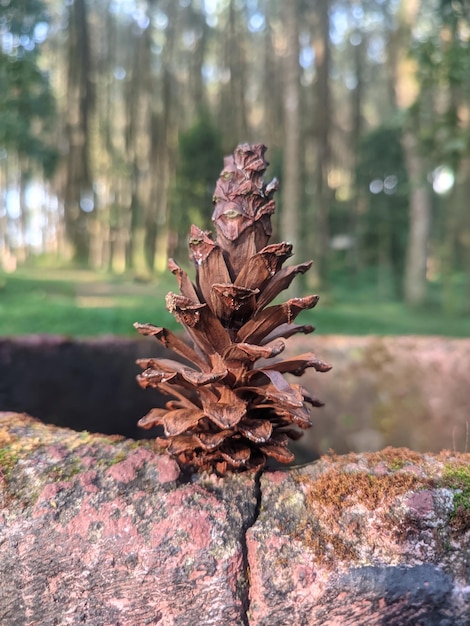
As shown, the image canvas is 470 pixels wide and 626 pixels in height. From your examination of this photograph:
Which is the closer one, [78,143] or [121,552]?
[121,552]

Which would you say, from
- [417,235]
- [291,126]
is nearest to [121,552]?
[291,126]

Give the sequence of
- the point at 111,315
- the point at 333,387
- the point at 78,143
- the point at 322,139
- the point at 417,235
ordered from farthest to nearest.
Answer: the point at 78,143 < the point at 322,139 < the point at 417,235 < the point at 111,315 < the point at 333,387

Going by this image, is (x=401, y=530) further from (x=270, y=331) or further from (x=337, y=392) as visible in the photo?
(x=337, y=392)

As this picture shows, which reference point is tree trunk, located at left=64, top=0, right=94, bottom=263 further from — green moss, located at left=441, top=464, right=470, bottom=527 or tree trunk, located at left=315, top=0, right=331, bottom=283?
green moss, located at left=441, top=464, right=470, bottom=527

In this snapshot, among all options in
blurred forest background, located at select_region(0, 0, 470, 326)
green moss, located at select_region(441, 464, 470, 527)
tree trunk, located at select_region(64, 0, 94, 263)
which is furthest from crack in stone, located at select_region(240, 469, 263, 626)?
tree trunk, located at select_region(64, 0, 94, 263)

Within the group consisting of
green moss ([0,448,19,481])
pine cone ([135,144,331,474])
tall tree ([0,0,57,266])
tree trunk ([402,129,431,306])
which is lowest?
green moss ([0,448,19,481])

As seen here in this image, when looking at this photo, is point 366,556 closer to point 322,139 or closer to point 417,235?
point 417,235
